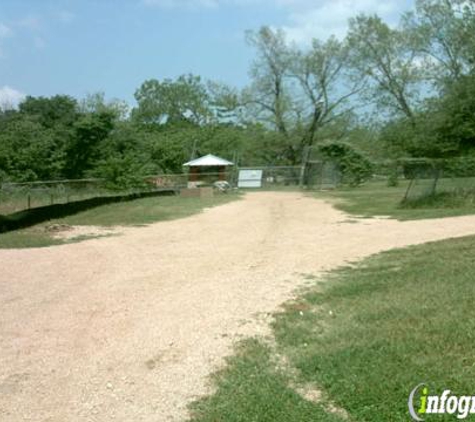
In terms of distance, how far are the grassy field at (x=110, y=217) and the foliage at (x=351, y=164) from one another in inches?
611

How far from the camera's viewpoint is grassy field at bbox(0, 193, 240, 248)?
11.4 metres

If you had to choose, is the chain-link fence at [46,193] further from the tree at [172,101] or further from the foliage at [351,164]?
the tree at [172,101]

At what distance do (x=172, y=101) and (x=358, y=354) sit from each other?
72541mm

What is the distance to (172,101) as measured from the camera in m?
74.5

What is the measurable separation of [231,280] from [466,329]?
10.5ft

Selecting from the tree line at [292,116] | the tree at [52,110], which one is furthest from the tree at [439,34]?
the tree at [52,110]

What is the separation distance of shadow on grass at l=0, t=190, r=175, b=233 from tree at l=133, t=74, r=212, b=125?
51701 mm

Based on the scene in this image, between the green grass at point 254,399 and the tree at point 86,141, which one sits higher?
the tree at point 86,141

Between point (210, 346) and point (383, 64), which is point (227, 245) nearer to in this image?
point (210, 346)

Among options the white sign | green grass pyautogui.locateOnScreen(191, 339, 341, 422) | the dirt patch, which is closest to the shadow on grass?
the dirt patch

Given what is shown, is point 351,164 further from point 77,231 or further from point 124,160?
point 77,231

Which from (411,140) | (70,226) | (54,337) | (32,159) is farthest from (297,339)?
(411,140)

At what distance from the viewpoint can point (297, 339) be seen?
4.71 m

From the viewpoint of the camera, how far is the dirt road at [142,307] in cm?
382
